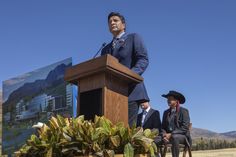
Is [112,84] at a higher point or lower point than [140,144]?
higher

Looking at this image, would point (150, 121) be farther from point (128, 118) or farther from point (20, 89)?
point (20, 89)

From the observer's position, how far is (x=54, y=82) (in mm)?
10945

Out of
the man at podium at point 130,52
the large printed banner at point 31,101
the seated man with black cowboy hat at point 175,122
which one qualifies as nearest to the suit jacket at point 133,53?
the man at podium at point 130,52

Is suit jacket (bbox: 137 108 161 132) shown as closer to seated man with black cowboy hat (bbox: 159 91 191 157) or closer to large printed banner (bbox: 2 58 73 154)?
seated man with black cowboy hat (bbox: 159 91 191 157)

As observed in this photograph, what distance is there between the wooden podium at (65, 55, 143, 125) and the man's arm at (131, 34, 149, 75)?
16 cm

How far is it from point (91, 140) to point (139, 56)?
1.17m

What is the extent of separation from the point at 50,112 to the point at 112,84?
775cm

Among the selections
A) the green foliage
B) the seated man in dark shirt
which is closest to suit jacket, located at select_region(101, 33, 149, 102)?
the green foliage

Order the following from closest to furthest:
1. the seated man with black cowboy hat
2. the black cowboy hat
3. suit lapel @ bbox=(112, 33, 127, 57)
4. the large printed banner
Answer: suit lapel @ bbox=(112, 33, 127, 57)
the seated man with black cowboy hat
the black cowboy hat
the large printed banner

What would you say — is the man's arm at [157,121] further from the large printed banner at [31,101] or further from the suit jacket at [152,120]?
the large printed banner at [31,101]

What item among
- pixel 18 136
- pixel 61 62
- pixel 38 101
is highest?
pixel 61 62

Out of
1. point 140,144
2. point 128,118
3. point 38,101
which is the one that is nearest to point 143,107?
point 38,101

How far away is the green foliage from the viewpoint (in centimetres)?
267

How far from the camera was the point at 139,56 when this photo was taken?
3.61m
